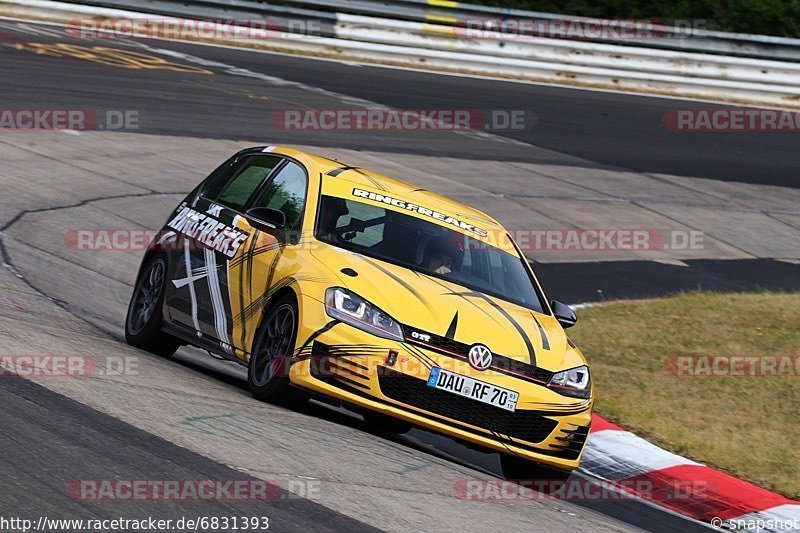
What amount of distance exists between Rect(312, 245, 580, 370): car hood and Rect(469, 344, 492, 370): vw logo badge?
0.05 metres

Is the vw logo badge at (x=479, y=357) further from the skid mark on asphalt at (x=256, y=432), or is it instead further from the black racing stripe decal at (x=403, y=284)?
the skid mark on asphalt at (x=256, y=432)

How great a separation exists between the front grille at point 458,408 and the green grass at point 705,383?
1.79 metres

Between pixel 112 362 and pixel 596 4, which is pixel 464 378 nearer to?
pixel 112 362

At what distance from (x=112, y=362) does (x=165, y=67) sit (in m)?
15.2

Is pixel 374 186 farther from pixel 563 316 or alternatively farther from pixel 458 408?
pixel 458 408

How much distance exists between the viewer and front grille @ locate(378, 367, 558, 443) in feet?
24.2

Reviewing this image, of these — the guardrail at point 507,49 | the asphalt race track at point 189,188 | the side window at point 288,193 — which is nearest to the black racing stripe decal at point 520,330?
the asphalt race track at point 189,188

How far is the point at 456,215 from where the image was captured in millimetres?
9062

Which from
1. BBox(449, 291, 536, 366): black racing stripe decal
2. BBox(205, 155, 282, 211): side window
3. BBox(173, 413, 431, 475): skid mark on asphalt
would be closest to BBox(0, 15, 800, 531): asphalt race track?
BBox(173, 413, 431, 475): skid mark on asphalt

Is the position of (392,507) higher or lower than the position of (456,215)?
lower

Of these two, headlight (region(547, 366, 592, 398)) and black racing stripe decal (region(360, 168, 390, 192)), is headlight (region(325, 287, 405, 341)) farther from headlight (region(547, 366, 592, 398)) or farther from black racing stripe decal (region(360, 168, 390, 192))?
black racing stripe decal (region(360, 168, 390, 192))

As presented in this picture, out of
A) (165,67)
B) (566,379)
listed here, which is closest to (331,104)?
(165,67)

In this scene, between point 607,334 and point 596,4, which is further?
point 596,4

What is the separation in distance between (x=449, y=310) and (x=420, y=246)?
0.91 metres
